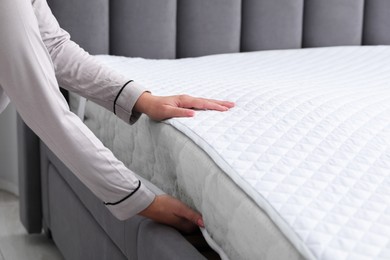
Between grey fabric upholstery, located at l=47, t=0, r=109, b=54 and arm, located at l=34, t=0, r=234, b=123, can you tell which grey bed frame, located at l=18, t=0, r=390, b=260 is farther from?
arm, located at l=34, t=0, r=234, b=123

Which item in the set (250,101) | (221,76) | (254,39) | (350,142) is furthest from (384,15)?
(350,142)

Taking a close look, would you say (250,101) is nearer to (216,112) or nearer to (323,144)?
(216,112)

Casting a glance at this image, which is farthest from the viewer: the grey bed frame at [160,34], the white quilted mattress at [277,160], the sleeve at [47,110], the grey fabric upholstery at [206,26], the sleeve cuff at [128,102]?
the grey fabric upholstery at [206,26]

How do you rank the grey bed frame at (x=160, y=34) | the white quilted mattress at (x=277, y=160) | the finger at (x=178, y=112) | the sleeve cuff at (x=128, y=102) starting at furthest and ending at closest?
the grey bed frame at (x=160, y=34), the sleeve cuff at (x=128, y=102), the finger at (x=178, y=112), the white quilted mattress at (x=277, y=160)

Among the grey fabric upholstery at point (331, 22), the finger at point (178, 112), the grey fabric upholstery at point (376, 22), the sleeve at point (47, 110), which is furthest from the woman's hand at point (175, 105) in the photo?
the grey fabric upholstery at point (376, 22)

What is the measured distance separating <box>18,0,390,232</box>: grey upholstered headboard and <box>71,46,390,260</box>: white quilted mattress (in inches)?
16.4

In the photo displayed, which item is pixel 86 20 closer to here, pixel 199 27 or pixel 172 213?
pixel 199 27

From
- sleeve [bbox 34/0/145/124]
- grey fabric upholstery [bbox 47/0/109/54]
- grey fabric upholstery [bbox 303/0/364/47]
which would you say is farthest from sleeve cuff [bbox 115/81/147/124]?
grey fabric upholstery [bbox 303/0/364/47]

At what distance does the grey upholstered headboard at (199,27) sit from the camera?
6.75 ft

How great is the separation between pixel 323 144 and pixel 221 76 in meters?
0.70

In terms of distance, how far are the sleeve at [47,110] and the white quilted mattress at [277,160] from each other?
118 millimetres

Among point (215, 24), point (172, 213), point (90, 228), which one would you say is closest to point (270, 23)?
point (215, 24)

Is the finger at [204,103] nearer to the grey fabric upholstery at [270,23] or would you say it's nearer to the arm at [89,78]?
the arm at [89,78]

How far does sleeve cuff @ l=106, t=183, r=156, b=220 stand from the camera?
1.18m
